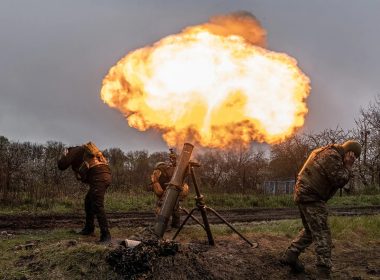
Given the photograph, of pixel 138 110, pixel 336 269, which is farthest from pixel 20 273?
pixel 336 269

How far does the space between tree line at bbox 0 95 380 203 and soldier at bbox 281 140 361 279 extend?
3.10 m

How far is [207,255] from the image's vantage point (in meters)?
7.50

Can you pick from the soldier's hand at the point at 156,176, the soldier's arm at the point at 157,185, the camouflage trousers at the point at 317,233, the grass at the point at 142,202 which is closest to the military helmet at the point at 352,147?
the camouflage trousers at the point at 317,233

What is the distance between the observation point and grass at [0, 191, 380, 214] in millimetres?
15989

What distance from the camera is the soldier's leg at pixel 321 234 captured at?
7289 millimetres

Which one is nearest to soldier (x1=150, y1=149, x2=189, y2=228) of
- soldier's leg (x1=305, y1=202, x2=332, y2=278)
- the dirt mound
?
the dirt mound

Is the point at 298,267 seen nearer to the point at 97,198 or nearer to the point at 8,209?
the point at 97,198

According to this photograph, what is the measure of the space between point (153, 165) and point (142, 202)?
652 cm

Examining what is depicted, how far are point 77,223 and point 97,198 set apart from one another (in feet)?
11.8

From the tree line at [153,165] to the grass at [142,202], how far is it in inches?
27.7

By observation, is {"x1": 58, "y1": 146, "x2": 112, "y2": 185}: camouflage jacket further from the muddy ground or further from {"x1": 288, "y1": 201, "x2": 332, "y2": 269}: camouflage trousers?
{"x1": 288, "y1": 201, "x2": 332, "y2": 269}: camouflage trousers

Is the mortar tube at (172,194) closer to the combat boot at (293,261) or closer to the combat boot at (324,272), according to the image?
the combat boot at (293,261)

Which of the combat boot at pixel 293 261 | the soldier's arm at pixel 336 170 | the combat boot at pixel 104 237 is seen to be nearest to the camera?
the soldier's arm at pixel 336 170

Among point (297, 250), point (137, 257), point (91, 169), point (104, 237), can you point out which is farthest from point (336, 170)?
point (91, 169)
